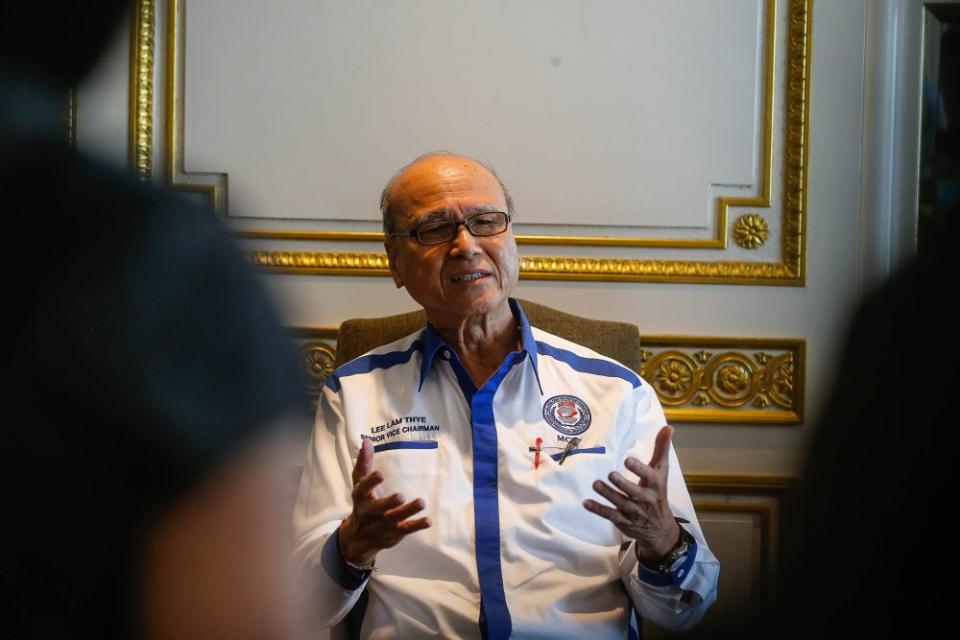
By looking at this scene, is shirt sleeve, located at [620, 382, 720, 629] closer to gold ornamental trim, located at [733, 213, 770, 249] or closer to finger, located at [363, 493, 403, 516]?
finger, located at [363, 493, 403, 516]

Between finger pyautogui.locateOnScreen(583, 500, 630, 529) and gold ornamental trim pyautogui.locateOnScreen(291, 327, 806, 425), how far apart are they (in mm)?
906

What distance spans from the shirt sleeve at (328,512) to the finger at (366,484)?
0.14 metres

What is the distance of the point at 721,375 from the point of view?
1872mm

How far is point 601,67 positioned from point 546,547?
114cm

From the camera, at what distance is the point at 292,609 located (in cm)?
24

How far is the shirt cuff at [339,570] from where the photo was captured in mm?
1095

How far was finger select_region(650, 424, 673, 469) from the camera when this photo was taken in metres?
0.98

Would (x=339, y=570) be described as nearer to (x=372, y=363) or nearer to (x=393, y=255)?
(x=372, y=363)

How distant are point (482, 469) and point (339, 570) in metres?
0.27

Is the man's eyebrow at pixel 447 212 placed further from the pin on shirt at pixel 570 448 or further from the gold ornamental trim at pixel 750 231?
the gold ornamental trim at pixel 750 231
